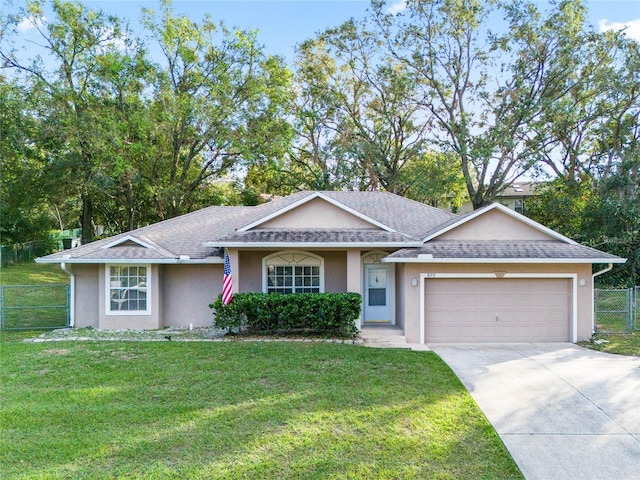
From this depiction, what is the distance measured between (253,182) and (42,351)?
849 inches

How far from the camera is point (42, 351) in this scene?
9.71 m

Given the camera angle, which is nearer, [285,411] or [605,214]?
[285,411]

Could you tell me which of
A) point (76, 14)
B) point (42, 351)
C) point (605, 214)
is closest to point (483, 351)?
point (42, 351)

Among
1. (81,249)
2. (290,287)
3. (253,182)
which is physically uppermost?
(253,182)

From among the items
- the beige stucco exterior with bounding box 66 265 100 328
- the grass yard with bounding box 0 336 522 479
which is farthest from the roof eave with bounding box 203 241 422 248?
the beige stucco exterior with bounding box 66 265 100 328

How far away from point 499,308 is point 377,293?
3716 mm

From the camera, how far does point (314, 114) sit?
28.6 metres

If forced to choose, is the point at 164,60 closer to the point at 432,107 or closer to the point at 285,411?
the point at 432,107

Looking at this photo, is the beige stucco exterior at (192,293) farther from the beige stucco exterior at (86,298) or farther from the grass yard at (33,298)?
the grass yard at (33,298)

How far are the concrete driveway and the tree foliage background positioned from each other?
13.0 meters

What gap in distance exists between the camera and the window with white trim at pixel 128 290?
12.6 metres

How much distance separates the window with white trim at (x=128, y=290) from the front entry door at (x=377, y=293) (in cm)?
689

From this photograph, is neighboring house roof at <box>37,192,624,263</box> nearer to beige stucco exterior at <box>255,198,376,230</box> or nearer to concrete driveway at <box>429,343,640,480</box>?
beige stucco exterior at <box>255,198,376,230</box>

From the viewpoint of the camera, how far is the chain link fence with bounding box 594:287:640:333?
12648mm
